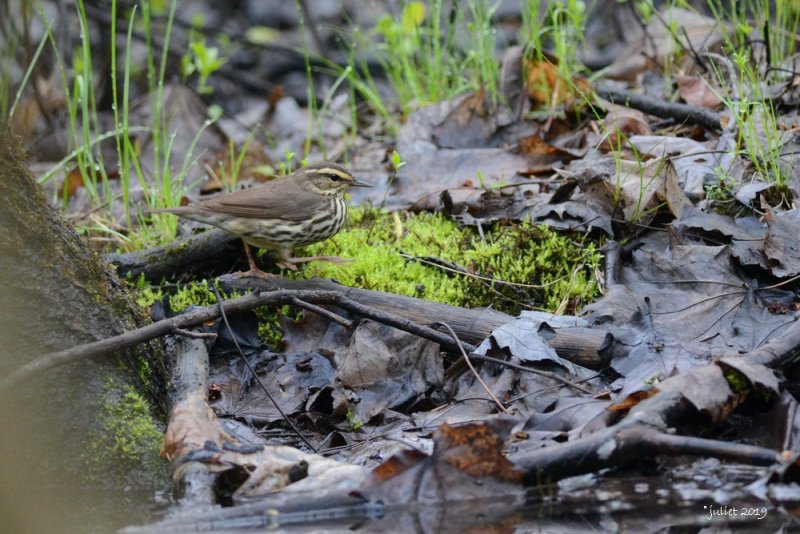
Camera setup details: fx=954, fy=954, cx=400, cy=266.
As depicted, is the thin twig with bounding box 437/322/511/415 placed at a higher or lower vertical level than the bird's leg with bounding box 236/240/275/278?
lower

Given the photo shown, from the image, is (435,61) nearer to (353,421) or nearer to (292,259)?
(292,259)

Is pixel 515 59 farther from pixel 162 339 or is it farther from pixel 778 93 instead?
pixel 162 339

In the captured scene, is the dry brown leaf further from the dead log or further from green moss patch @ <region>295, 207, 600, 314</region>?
the dead log

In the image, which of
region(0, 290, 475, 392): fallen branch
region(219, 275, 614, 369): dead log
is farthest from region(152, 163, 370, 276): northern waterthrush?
region(0, 290, 475, 392): fallen branch

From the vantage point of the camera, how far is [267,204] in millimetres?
5699

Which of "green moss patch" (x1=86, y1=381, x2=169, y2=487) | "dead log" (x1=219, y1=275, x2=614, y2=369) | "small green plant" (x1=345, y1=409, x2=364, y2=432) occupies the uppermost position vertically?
"dead log" (x1=219, y1=275, x2=614, y2=369)

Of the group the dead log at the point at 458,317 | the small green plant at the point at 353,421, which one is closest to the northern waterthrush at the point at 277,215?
the dead log at the point at 458,317

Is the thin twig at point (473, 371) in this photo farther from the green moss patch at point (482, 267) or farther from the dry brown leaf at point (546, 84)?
the dry brown leaf at point (546, 84)

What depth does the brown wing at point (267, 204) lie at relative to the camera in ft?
18.2

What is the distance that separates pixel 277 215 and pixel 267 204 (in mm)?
147

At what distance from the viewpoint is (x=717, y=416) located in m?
3.62

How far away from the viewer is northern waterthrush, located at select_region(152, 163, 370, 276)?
5.48 meters

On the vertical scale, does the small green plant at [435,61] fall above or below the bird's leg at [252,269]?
above

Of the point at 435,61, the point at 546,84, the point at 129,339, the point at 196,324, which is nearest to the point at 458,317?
the point at 196,324
